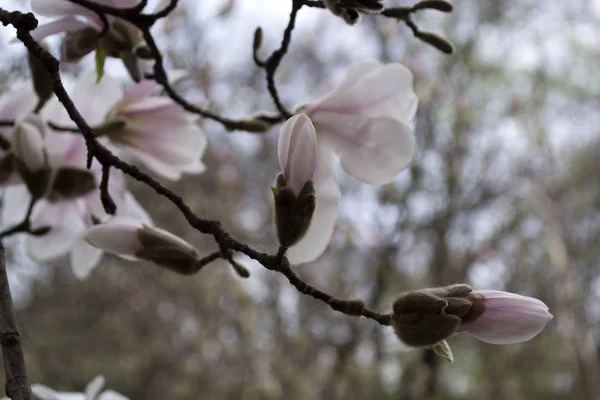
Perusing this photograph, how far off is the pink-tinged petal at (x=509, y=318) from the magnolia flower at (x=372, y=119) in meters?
0.13

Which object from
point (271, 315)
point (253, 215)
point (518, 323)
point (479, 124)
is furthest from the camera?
point (479, 124)

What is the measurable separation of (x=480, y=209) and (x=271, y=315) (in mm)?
1151

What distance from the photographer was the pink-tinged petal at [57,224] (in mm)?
498

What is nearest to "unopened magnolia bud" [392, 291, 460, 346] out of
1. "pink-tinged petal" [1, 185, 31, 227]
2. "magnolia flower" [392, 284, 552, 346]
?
"magnolia flower" [392, 284, 552, 346]

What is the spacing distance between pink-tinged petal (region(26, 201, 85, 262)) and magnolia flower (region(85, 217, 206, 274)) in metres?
0.13

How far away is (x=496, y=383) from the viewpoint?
93.7 inches

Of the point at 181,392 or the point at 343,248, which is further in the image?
the point at 343,248

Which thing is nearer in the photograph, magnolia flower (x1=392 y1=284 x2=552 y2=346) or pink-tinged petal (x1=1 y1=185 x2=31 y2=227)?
magnolia flower (x1=392 y1=284 x2=552 y2=346)

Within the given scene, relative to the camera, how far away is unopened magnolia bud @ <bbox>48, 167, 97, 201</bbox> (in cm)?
46

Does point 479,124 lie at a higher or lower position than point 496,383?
higher

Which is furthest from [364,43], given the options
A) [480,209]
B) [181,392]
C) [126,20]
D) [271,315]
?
[126,20]

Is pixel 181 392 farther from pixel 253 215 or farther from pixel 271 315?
pixel 253 215

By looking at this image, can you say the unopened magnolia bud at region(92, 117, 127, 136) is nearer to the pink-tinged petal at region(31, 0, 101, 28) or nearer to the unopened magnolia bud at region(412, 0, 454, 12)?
the pink-tinged petal at region(31, 0, 101, 28)

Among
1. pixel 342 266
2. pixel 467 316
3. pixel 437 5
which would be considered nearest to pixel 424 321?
pixel 467 316
